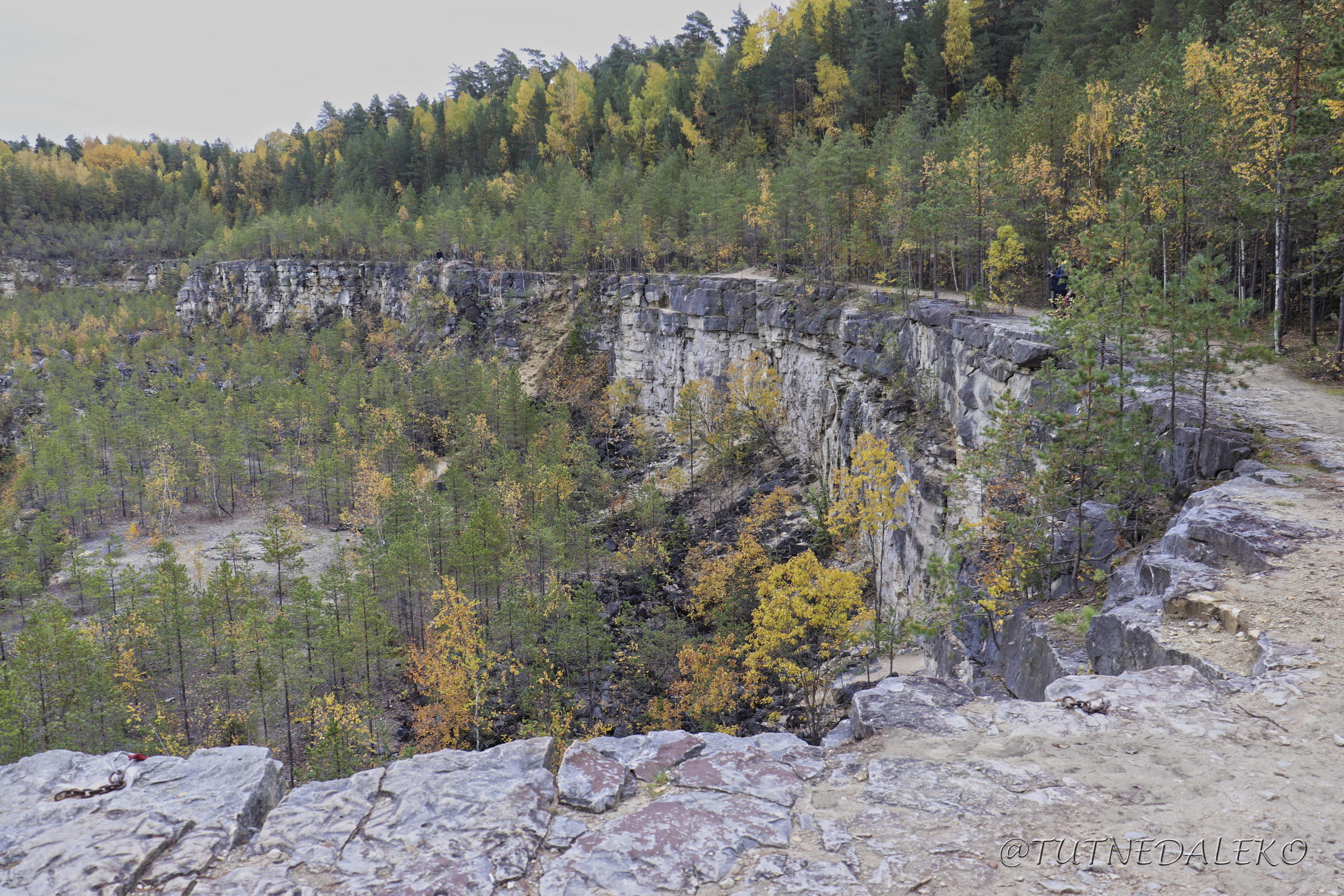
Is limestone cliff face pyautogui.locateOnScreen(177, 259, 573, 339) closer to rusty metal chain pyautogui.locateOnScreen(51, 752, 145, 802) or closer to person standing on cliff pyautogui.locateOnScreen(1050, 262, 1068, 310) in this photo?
person standing on cliff pyautogui.locateOnScreen(1050, 262, 1068, 310)

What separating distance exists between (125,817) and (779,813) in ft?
23.8

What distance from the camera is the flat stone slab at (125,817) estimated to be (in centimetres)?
679

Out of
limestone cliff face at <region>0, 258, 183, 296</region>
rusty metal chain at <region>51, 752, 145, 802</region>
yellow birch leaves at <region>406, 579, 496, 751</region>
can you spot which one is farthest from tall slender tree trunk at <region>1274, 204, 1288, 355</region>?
limestone cliff face at <region>0, 258, 183, 296</region>

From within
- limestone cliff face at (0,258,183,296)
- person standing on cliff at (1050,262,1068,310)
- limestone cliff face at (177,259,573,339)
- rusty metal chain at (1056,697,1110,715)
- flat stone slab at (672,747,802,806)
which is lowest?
flat stone slab at (672,747,802,806)

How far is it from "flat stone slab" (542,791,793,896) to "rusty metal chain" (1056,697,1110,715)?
4.00 meters

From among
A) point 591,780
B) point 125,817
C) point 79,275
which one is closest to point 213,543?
point 125,817

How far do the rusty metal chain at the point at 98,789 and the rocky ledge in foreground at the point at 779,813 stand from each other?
13cm

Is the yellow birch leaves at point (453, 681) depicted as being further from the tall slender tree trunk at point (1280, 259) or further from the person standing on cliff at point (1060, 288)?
the tall slender tree trunk at point (1280, 259)

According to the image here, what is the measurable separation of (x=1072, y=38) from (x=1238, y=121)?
4535 centimetres

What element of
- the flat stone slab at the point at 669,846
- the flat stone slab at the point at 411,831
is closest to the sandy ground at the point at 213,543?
the flat stone slab at the point at 411,831

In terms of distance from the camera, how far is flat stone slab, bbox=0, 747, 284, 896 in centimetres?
679

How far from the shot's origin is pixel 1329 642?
8.45 meters

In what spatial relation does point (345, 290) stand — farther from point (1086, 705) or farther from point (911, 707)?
point (1086, 705)

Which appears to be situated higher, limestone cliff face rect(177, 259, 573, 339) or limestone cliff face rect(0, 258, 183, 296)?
limestone cliff face rect(0, 258, 183, 296)
